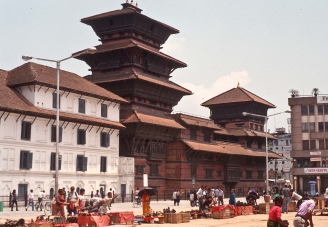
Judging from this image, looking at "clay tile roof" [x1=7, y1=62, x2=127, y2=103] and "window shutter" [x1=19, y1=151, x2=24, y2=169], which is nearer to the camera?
"window shutter" [x1=19, y1=151, x2=24, y2=169]

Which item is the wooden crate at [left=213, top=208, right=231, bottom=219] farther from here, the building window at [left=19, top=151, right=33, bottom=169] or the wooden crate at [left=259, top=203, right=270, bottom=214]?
the building window at [left=19, top=151, right=33, bottom=169]

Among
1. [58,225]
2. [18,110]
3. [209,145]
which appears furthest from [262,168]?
[58,225]

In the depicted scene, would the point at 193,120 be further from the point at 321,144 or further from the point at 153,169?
the point at 321,144

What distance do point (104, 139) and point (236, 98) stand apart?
40992mm

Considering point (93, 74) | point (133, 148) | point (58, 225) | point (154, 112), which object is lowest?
point (58, 225)

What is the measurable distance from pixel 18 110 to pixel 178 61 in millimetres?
29572

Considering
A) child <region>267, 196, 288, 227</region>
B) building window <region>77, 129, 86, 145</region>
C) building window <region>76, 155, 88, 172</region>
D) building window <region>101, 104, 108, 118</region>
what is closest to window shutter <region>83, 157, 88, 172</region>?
building window <region>76, 155, 88, 172</region>

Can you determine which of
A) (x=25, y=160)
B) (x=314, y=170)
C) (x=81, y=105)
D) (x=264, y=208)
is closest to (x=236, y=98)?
(x=314, y=170)

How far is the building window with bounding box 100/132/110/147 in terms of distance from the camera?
164 feet

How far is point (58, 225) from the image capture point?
2072 cm

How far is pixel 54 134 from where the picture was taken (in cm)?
4456

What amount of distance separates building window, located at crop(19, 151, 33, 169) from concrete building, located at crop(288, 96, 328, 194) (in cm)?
4512

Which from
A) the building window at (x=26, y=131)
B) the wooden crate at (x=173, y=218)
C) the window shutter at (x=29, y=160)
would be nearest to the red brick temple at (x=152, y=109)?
the building window at (x=26, y=131)

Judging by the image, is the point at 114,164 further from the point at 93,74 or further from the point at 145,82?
the point at 93,74
